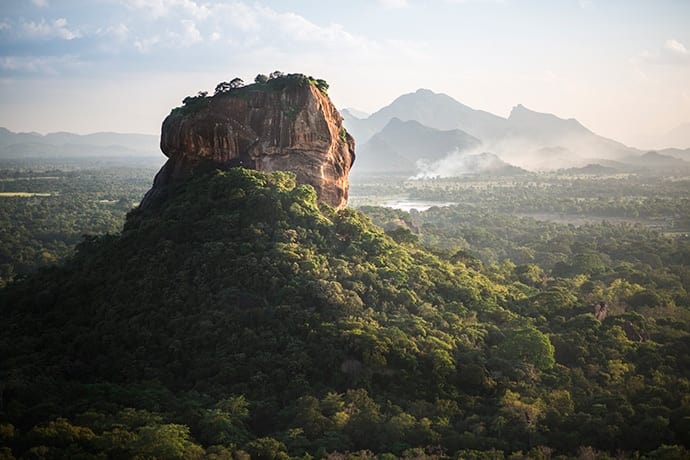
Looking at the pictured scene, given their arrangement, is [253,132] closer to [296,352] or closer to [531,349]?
[296,352]

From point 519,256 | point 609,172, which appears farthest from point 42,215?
point 609,172

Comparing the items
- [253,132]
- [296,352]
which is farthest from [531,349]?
[253,132]

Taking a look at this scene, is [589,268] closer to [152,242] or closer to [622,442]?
[622,442]

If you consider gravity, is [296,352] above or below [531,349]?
above

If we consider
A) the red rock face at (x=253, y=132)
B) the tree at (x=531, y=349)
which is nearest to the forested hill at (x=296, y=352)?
the tree at (x=531, y=349)

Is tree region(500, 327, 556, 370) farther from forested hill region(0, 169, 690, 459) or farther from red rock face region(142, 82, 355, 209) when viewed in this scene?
red rock face region(142, 82, 355, 209)
